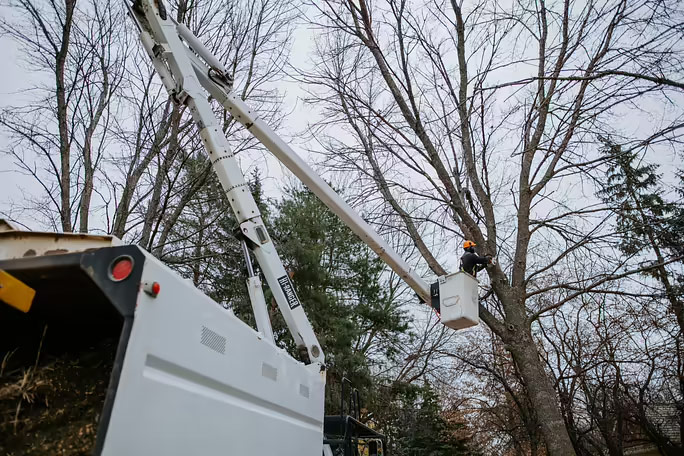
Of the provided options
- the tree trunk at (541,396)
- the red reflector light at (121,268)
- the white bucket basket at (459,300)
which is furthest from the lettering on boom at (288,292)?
the tree trunk at (541,396)

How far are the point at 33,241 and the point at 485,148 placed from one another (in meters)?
7.80

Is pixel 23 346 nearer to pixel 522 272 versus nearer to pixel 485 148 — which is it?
pixel 522 272

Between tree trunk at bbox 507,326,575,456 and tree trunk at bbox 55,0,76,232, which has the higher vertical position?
tree trunk at bbox 55,0,76,232

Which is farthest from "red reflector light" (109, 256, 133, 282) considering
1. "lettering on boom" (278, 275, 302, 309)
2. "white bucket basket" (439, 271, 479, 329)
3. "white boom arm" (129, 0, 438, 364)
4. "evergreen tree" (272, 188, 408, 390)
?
"evergreen tree" (272, 188, 408, 390)

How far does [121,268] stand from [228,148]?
3.03 meters

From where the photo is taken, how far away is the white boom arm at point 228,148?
4.55 meters

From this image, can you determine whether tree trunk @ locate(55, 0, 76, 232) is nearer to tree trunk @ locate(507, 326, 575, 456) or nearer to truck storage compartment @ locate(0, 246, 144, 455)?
truck storage compartment @ locate(0, 246, 144, 455)

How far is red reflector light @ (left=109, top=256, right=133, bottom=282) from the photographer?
1939 millimetres

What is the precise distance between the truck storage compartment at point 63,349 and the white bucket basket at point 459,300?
3911mm

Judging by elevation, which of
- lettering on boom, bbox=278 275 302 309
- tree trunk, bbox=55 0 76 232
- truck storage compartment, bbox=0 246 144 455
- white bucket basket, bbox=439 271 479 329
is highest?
tree trunk, bbox=55 0 76 232

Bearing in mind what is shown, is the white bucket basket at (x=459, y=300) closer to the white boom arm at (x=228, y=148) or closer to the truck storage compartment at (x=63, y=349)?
the white boom arm at (x=228, y=148)

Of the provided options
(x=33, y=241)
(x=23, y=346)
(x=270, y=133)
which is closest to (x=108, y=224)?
(x=270, y=133)

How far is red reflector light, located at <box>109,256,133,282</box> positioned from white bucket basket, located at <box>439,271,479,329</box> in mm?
4274

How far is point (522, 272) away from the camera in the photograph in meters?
7.64
